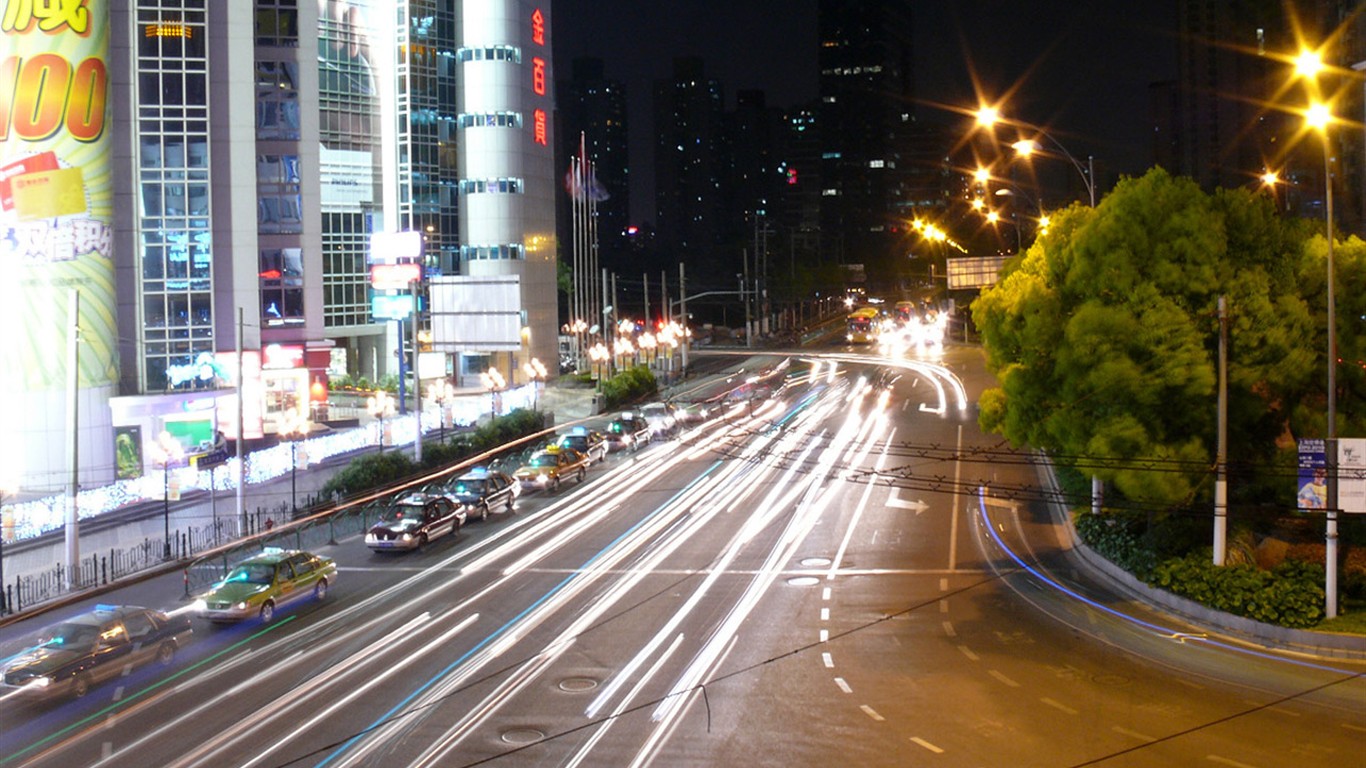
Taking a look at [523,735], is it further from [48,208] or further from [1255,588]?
[48,208]

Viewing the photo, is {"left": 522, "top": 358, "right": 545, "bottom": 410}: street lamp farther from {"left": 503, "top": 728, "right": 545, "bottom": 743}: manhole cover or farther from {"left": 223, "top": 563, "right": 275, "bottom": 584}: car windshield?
{"left": 503, "top": 728, "right": 545, "bottom": 743}: manhole cover

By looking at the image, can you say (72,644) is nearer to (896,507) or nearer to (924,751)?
(924,751)

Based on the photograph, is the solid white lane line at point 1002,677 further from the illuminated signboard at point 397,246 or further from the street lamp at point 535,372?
the street lamp at point 535,372

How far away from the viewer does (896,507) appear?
131 feet

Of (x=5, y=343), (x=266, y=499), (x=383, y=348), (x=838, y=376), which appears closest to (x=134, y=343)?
(x=5, y=343)

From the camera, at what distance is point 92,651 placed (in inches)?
872

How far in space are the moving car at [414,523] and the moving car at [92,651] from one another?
914 cm

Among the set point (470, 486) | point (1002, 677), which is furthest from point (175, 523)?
point (1002, 677)

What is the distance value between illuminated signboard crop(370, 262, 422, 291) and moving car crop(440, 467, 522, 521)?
1207 centimetres

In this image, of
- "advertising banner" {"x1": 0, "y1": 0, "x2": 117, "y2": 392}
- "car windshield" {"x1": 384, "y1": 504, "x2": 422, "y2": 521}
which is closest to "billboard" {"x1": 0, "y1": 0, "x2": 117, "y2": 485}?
"advertising banner" {"x1": 0, "y1": 0, "x2": 117, "y2": 392}

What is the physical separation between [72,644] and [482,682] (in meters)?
7.59

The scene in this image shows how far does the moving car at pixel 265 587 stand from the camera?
26562 mm

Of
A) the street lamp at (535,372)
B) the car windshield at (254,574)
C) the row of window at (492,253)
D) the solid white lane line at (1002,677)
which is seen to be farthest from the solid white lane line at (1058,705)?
the row of window at (492,253)

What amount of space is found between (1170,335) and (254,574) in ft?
68.4
